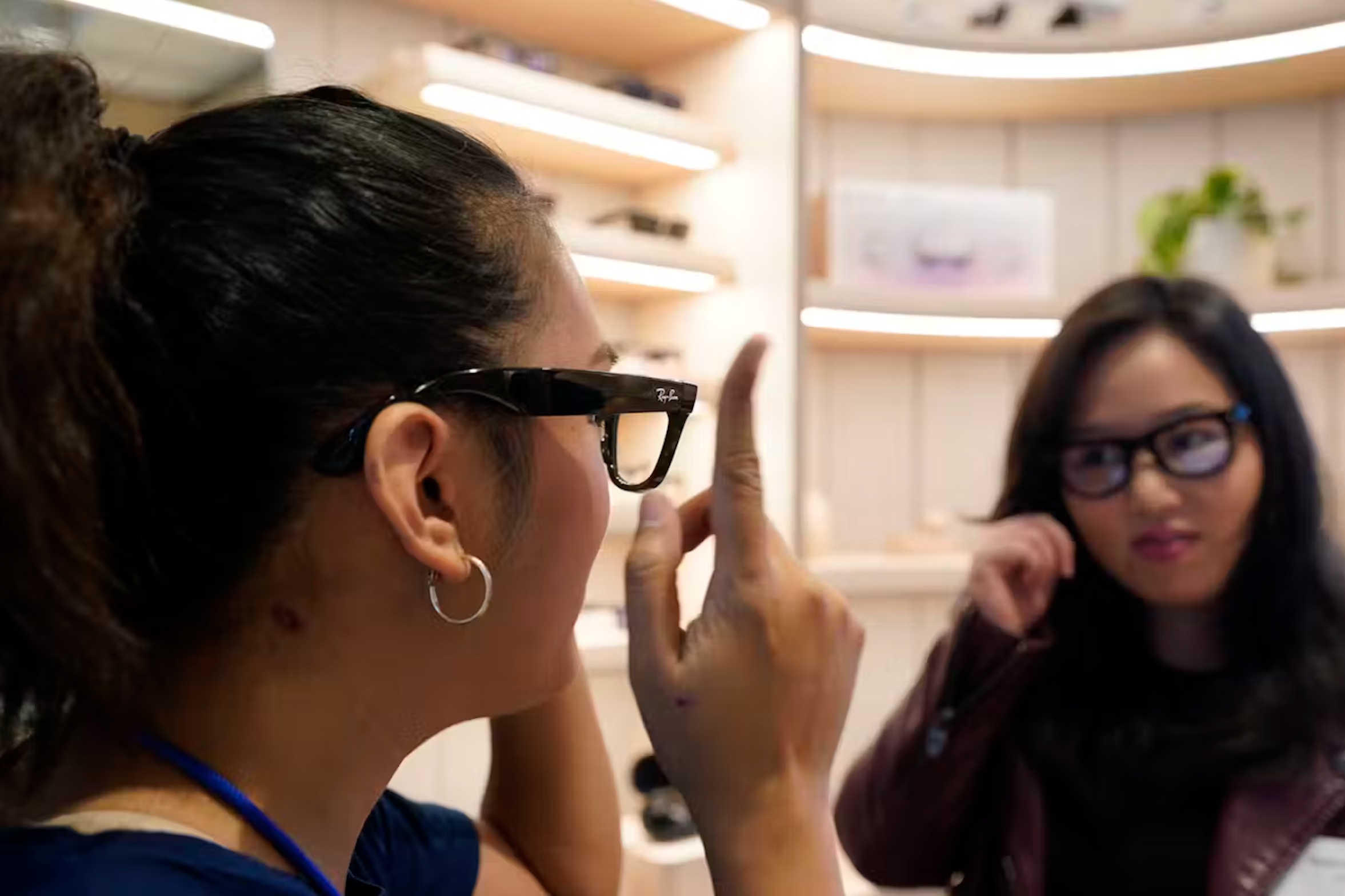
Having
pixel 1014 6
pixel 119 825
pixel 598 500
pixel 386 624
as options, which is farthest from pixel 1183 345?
pixel 1014 6

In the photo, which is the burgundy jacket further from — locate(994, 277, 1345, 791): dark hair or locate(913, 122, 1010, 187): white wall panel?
locate(913, 122, 1010, 187): white wall panel

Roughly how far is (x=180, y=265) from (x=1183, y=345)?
0.96 meters

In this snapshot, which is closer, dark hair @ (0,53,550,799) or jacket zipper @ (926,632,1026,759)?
dark hair @ (0,53,550,799)

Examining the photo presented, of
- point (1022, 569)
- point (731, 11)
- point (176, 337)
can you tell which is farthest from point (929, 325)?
point (176, 337)

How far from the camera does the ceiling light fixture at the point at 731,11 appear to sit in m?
1.93

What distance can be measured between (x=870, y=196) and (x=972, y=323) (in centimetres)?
36

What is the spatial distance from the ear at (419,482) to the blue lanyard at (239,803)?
146mm

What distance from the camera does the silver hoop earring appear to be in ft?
1.80

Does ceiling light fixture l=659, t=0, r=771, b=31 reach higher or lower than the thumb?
higher

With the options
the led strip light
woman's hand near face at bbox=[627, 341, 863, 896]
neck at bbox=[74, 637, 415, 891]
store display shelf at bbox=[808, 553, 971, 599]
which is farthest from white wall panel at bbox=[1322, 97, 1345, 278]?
neck at bbox=[74, 637, 415, 891]

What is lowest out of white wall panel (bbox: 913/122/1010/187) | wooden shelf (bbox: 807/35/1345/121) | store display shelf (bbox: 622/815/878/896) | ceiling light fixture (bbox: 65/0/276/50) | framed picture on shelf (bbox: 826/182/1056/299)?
store display shelf (bbox: 622/815/878/896)

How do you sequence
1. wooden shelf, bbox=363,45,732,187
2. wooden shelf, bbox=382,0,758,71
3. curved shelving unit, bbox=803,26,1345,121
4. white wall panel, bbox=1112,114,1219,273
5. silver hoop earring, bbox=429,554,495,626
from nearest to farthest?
silver hoop earring, bbox=429,554,495,626 → wooden shelf, bbox=363,45,732,187 → wooden shelf, bbox=382,0,758,71 → curved shelving unit, bbox=803,26,1345,121 → white wall panel, bbox=1112,114,1219,273

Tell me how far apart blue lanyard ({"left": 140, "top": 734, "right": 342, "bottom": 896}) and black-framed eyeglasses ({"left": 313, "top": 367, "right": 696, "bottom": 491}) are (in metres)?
0.16

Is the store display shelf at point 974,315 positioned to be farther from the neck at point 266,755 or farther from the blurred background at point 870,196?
the neck at point 266,755
